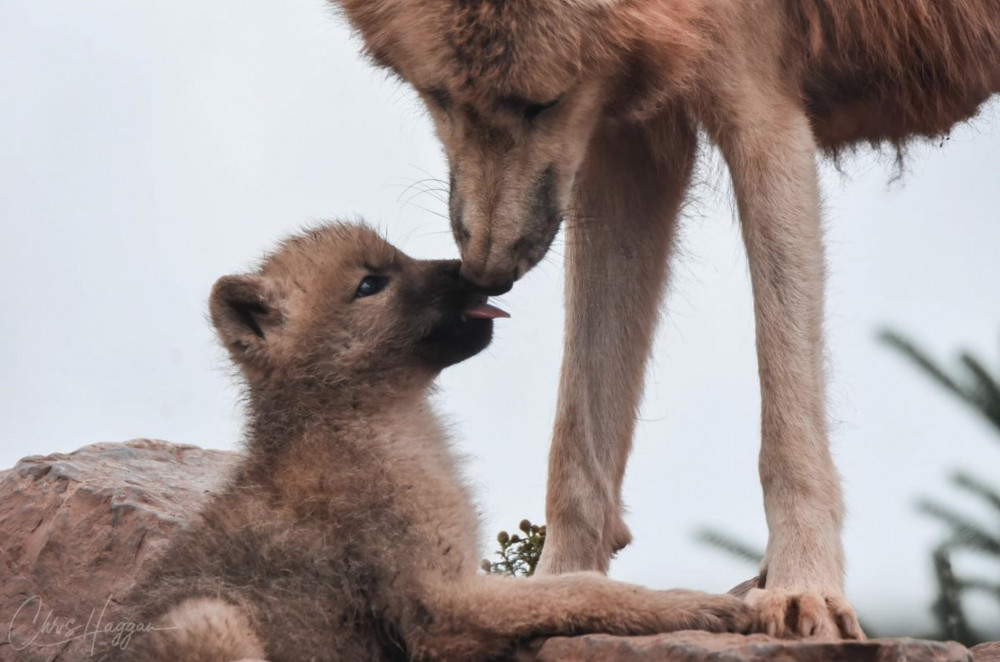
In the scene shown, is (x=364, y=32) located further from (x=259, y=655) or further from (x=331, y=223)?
(x=259, y=655)

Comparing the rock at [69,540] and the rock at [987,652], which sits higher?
the rock at [69,540]

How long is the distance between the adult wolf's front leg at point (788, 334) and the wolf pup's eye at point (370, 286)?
151 cm

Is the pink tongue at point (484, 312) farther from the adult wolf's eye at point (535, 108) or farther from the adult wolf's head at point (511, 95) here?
the adult wolf's eye at point (535, 108)

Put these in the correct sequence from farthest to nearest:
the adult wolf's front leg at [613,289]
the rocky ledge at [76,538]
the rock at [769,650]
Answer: the adult wolf's front leg at [613,289]
the rocky ledge at [76,538]
the rock at [769,650]

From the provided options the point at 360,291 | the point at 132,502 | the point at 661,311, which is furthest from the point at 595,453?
the point at 132,502

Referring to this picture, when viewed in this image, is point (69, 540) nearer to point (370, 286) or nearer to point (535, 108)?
point (370, 286)

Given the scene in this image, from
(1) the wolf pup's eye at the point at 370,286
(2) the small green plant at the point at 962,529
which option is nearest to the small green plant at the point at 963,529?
(2) the small green plant at the point at 962,529

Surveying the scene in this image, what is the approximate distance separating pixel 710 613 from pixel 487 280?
153 cm

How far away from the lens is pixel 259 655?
4.88m

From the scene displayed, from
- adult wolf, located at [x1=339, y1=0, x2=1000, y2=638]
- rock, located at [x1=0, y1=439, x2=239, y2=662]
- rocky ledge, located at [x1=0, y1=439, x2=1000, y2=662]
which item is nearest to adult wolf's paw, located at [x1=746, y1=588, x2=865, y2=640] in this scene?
adult wolf, located at [x1=339, y1=0, x2=1000, y2=638]

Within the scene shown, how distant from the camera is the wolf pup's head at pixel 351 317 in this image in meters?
6.03

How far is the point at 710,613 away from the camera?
506 cm

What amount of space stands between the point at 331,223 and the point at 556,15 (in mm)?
1300

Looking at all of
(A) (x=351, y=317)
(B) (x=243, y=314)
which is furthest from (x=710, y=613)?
(B) (x=243, y=314)
